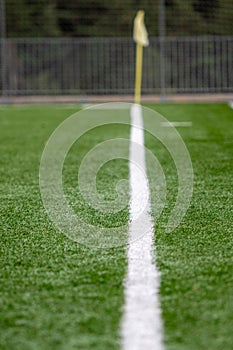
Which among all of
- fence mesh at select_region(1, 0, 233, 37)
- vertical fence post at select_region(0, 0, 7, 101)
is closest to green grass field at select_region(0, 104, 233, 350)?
vertical fence post at select_region(0, 0, 7, 101)

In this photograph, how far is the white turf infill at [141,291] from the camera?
1.63 metres

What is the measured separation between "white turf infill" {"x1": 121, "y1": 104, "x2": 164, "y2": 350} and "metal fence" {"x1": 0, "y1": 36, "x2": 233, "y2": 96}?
916 centimetres

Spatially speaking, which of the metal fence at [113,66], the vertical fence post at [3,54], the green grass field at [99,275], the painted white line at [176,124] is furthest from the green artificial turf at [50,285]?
the metal fence at [113,66]

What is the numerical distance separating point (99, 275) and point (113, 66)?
10.7 metres

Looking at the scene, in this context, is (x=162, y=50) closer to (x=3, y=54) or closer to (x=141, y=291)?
(x=3, y=54)

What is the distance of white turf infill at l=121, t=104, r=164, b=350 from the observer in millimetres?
1633

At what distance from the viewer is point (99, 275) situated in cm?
210

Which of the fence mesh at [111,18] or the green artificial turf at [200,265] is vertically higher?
the fence mesh at [111,18]

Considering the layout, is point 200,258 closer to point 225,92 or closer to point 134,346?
point 134,346

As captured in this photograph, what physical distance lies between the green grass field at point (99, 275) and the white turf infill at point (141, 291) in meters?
0.02

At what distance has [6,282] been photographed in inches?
81.2

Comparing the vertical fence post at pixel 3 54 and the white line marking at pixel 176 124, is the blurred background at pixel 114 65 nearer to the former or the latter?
the vertical fence post at pixel 3 54

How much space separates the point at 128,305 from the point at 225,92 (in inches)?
425

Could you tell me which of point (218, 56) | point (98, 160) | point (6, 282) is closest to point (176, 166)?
point (98, 160)
